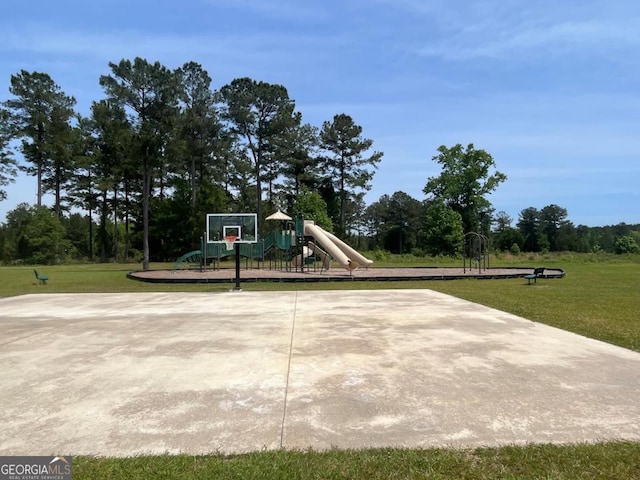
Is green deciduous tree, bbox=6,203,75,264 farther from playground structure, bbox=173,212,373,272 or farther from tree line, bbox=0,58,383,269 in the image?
playground structure, bbox=173,212,373,272

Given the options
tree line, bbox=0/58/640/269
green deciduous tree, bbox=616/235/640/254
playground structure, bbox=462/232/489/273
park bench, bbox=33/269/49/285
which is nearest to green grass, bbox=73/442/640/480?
park bench, bbox=33/269/49/285

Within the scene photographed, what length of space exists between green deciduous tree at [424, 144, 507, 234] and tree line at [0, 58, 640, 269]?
105 millimetres

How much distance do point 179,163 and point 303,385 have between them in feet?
126

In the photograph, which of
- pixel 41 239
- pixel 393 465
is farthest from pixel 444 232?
pixel 393 465

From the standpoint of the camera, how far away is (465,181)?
4559 cm

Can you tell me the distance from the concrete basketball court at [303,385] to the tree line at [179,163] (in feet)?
86.4

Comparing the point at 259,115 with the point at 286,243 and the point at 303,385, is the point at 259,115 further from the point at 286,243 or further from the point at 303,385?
the point at 303,385

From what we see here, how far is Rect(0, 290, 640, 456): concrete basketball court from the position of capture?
9.92ft

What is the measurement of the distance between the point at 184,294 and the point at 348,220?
40844mm

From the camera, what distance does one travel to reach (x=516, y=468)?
8.38 ft

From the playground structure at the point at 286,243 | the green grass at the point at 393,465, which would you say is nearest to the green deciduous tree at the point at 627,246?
the playground structure at the point at 286,243

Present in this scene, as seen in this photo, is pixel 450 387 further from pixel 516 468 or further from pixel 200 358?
pixel 200 358

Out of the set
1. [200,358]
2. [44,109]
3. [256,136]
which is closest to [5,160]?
[44,109]

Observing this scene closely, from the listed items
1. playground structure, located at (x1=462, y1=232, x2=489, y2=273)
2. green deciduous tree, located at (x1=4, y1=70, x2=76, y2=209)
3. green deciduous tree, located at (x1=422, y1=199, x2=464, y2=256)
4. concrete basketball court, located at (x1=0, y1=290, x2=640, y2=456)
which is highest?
green deciduous tree, located at (x1=4, y1=70, x2=76, y2=209)
